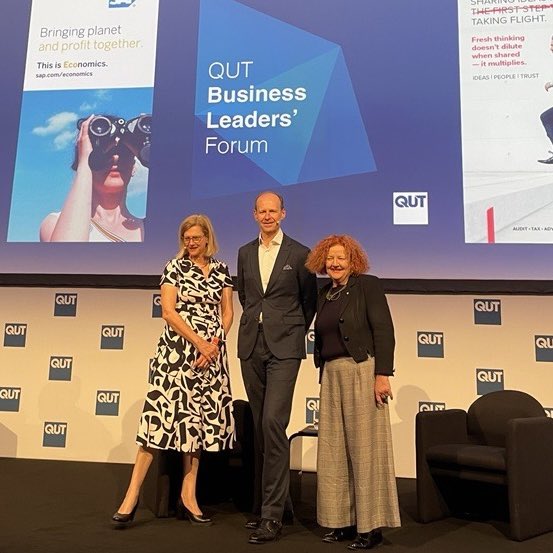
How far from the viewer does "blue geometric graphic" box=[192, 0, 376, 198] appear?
13.4 ft

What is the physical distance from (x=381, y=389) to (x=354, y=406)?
133 millimetres

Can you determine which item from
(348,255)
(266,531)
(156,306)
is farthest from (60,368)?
(348,255)

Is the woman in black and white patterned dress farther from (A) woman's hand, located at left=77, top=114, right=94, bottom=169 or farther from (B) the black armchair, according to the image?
(A) woman's hand, located at left=77, top=114, right=94, bottom=169

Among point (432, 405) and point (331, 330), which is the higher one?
point (331, 330)

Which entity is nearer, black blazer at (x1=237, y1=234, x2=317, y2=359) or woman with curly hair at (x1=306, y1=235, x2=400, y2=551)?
woman with curly hair at (x1=306, y1=235, x2=400, y2=551)

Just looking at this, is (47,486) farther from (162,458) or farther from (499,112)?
(499,112)

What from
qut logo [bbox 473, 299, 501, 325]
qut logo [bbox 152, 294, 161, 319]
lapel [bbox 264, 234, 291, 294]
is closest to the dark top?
lapel [bbox 264, 234, 291, 294]

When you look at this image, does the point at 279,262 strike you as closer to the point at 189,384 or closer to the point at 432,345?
→ the point at 189,384

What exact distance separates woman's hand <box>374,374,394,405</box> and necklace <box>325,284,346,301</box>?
38 centimetres

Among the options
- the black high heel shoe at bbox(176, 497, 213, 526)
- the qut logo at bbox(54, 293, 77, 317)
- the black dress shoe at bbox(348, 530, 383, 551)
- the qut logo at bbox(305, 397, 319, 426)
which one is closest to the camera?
the black dress shoe at bbox(348, 530, 383, 551)

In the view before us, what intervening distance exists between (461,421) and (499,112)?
2.03 metres

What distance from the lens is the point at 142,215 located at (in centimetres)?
418

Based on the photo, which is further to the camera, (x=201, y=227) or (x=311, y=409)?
(x=311, y=409)

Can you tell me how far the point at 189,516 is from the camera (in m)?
2.72
